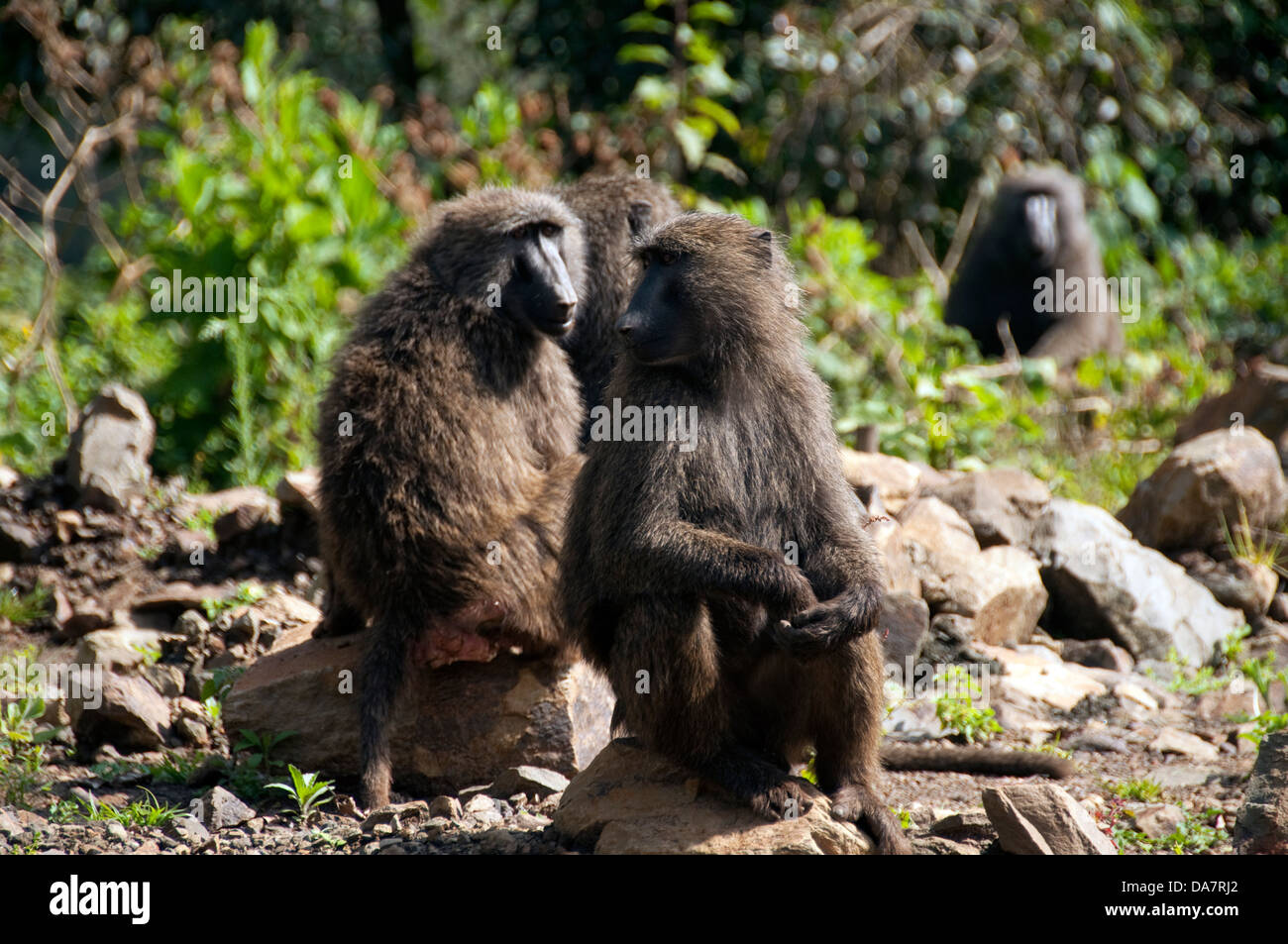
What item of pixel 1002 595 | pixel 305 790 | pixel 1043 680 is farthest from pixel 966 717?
pixel 305 790

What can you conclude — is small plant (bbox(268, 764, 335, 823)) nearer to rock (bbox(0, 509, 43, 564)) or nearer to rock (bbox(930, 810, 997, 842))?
rock (bbox(930, 810, 997, 842))

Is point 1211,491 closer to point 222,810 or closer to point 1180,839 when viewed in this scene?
point 1180,839

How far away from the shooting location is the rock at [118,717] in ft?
14.5

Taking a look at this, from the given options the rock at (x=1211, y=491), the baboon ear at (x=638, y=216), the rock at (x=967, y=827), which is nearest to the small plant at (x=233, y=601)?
the baboon ear at (x=638, y=216)

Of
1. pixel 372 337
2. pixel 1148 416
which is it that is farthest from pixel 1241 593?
pixel 372 337

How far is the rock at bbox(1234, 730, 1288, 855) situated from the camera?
3.38 meters

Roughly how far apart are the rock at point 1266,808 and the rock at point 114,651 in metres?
3.67

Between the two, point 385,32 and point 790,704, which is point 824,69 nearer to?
point 385,32

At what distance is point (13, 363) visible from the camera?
7.88m

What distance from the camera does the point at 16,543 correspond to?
587 cm

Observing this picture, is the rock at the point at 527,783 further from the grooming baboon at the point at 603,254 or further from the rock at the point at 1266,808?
the rock at the point at 1266,808

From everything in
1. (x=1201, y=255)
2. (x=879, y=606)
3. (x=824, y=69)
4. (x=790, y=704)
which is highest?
(x=824, y=69)

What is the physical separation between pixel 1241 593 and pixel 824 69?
17.3 feet

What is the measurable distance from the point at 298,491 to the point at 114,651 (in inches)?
40.8
